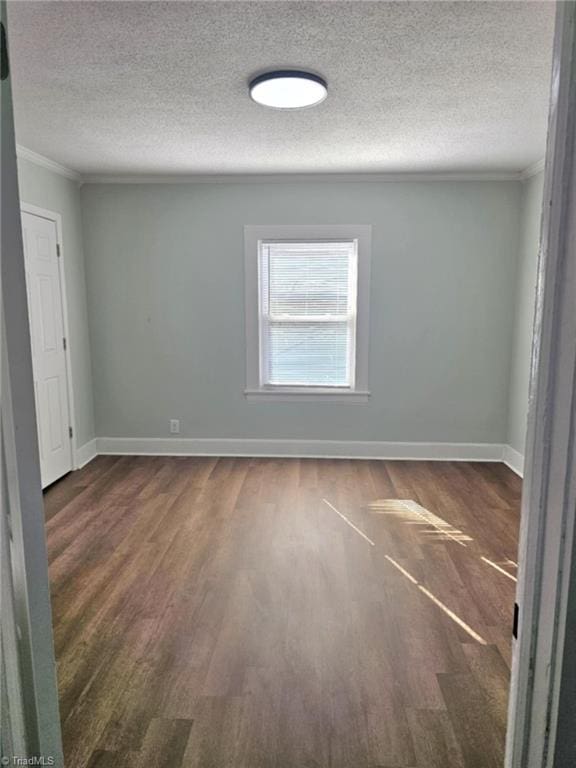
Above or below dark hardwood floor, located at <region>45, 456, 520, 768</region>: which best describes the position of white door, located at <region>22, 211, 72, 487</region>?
above

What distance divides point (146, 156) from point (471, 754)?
4.01m

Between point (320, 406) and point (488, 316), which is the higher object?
point (488, 316)

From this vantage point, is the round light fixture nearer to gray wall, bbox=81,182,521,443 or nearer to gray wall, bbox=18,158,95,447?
gray wall, bbox=81,182,521,443

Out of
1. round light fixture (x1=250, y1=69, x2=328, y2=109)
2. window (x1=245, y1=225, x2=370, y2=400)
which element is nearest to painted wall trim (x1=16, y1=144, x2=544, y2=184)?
window (x1=245, y1=225, x2=370, y2=400)

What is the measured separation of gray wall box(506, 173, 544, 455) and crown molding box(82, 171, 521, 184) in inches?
13.5

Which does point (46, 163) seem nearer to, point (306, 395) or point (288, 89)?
point (288, 89)

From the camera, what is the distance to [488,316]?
440 cm

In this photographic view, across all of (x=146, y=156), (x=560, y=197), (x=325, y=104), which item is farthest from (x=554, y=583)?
(x=146, y=156)

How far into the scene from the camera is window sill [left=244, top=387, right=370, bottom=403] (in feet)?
15.0

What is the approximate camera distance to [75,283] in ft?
14.3

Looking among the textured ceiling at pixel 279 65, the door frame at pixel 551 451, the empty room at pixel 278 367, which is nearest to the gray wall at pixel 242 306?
the empty room at pixel 278 367

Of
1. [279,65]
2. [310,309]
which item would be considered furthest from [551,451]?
[310,309]

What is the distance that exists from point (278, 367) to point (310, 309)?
0.64m

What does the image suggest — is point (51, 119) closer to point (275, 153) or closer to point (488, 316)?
point (275, 153)
